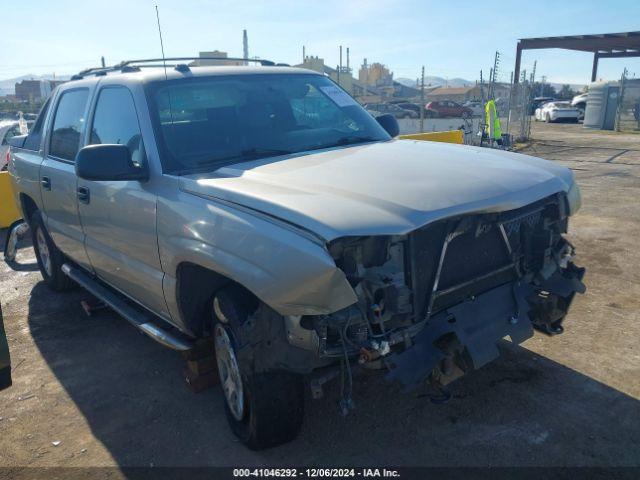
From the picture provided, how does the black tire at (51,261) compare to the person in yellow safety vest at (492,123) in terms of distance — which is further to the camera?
the person in yellow safety vest at (492,123)

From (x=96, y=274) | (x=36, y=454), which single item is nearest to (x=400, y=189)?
(x=36, y=454)

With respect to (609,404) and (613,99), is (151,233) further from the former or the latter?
(613,99)

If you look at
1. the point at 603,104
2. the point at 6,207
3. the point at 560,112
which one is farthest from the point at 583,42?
the point at 6,207

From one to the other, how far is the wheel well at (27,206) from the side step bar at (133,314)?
0.93 m

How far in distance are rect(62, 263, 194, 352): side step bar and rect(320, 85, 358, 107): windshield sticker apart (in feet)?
6.89

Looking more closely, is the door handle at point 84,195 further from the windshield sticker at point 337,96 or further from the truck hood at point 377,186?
the windshield sticker at point 337,96

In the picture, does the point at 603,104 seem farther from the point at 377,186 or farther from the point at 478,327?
the point at 377,186

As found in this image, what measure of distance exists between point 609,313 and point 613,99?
Result: 982 inches

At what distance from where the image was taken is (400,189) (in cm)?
266

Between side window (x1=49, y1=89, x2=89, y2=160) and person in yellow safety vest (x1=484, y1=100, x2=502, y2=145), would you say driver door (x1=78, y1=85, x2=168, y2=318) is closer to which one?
side window (x1=49, y1=89, x2=89, y2=160)

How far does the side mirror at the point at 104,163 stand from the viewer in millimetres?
3211

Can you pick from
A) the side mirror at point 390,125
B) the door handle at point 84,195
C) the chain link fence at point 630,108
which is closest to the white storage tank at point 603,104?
the chain link fence at point 630,108

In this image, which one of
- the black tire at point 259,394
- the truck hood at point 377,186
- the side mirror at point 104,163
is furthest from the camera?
the side mirror at point 104,163

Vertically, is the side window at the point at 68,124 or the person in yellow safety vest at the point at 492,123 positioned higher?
the side window at the point at 68,124
